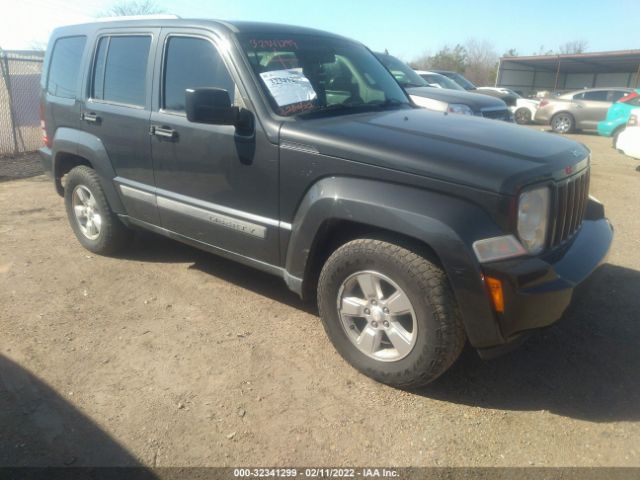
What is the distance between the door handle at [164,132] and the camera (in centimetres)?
354

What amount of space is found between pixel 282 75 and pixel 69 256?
9.21 ft

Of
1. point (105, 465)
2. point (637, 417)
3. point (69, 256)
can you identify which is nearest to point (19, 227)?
point (69, 256)

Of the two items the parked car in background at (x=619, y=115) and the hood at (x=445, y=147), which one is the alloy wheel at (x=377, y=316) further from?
the parked car in background at (x=619, y=115)

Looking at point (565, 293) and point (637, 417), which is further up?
point (565, 293)

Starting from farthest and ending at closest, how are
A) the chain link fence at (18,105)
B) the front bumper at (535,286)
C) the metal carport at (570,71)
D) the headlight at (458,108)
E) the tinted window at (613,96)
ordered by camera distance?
1. the metal carport at (570,71)
2. the tinted window at (613,96)
3. the chain link fence at (18,105)
4. the headlight at (458,108)
5. the front bumper at (535,286)

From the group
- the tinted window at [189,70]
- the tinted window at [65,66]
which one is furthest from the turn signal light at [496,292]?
the tinted window at [65,66]

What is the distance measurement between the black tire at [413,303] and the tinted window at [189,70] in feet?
4.38

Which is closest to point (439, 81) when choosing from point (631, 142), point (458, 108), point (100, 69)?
point (631, 142)

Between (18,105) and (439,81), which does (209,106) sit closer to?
(18,105)

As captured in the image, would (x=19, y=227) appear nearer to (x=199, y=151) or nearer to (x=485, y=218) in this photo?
(x=199, y=151)

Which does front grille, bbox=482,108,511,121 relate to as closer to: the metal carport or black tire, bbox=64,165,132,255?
black tire, bbox=64,165,132,255

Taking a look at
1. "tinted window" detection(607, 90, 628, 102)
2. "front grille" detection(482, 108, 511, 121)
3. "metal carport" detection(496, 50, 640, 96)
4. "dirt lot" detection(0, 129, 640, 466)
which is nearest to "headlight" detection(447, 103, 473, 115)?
"front grille" detection(482, 108, 511, 121)

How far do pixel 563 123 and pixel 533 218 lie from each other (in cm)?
1576

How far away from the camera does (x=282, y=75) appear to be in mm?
3266
